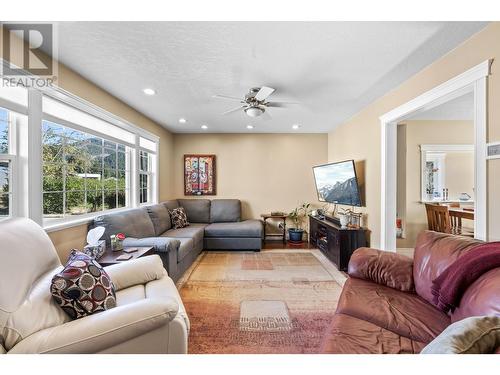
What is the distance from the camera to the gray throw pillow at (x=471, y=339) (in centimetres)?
76

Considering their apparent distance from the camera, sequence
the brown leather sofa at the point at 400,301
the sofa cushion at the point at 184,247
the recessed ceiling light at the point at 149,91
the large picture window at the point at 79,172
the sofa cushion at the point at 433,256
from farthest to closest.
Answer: the sofa cushion at the point at 184,247, the recessed ceiling light at the point at 149,91, the large picture window at the point at 79,172, the sofa cushion at the point at 433,256, the brown leather sofa at the point at 400,301

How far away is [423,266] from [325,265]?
205cm

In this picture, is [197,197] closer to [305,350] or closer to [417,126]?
[305,350]

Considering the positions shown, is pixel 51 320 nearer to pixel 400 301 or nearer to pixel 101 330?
pixel 101 330

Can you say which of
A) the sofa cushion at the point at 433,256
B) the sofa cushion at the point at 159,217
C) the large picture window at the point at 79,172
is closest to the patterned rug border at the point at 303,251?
the sofa cushion at the point at 159,217

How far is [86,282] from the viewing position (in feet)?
4.38

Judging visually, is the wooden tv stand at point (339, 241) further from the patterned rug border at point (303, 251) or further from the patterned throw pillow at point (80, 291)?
the patterned throw pillow at point (80, 291)

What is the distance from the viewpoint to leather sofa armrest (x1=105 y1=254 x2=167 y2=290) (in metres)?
1.79

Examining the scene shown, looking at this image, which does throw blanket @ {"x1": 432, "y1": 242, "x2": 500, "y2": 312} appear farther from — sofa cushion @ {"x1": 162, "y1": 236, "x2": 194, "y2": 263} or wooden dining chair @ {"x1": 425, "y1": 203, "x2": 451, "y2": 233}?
wooden dining chair @ {"x1": 425, "y1": 203, "x2": 451, "y2": 233}

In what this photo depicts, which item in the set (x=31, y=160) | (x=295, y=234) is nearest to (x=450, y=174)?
(x=295, y=234)

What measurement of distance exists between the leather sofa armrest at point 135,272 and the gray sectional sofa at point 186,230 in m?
0.72

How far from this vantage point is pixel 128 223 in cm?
303
